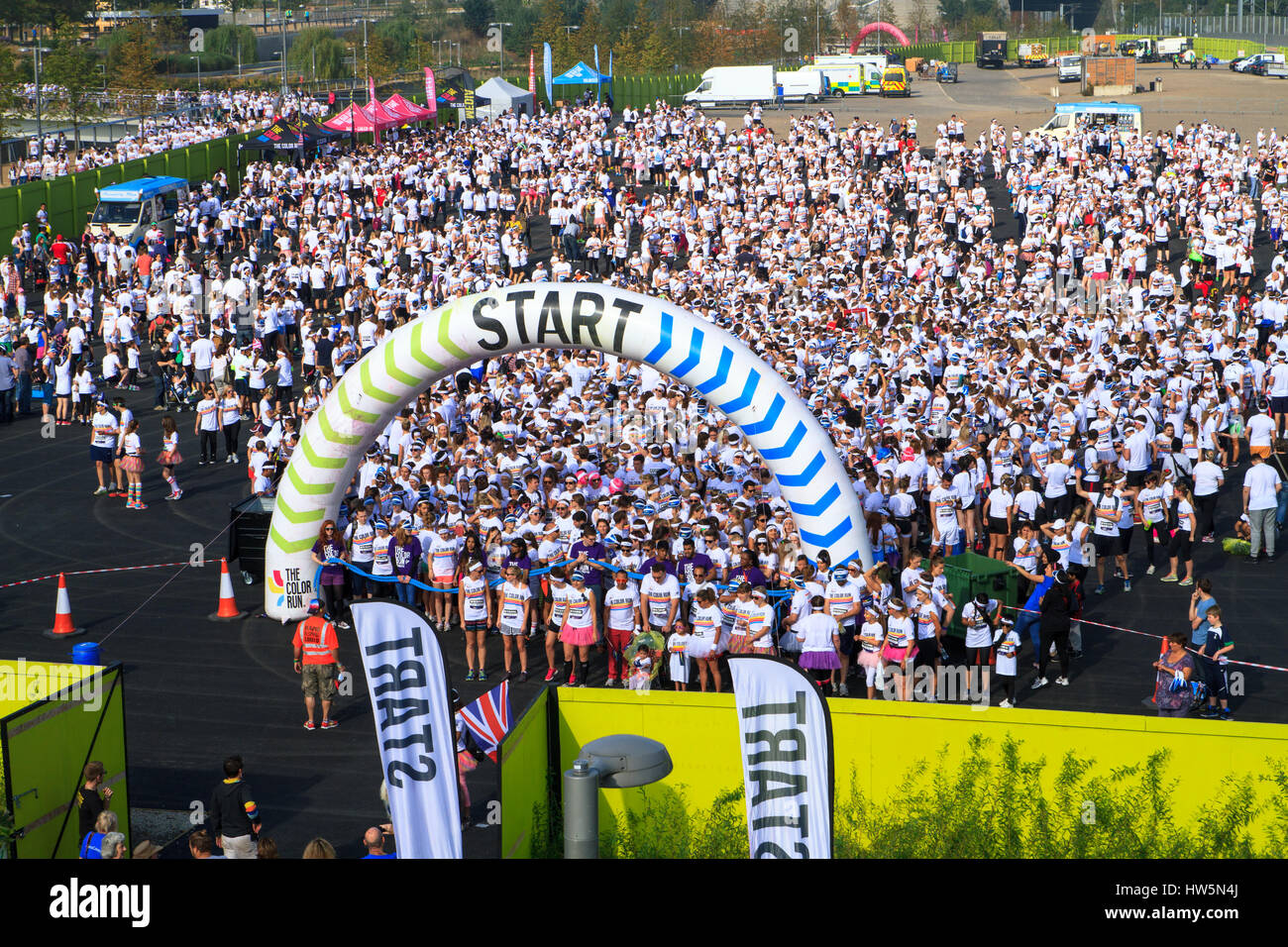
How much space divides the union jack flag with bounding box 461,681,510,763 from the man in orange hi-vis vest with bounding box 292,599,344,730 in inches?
104

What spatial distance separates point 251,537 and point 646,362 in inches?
241

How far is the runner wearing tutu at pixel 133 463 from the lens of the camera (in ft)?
74.6

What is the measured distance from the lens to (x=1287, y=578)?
19359 mm

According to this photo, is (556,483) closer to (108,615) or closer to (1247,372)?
(108,615)

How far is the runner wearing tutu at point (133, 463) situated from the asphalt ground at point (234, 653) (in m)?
0.24

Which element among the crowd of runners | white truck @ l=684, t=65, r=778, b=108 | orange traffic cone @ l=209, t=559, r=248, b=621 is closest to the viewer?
the crowd of runners

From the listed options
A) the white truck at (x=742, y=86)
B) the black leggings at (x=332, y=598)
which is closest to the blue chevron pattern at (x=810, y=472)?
the black leggings at (x=332, y=598)

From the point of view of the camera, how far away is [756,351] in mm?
24969

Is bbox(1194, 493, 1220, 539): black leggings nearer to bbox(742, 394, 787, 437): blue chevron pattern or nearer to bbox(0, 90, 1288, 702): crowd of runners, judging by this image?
bbox(0, 90, 1288, 702): crowd of runners

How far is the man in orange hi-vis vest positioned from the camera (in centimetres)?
1497

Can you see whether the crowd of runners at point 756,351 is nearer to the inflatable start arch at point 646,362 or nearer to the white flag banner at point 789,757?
the inflatable start arch at point 646,362

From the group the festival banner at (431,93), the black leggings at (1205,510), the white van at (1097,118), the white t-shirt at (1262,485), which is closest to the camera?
the white t-shirt at (1262,485)

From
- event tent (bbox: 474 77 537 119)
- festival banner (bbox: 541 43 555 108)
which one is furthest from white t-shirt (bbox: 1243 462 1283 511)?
festival banner (bbox: 541 43 555 108)
